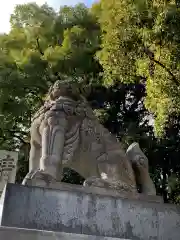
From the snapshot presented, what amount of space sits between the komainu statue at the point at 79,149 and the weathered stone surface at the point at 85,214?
54 centimetres

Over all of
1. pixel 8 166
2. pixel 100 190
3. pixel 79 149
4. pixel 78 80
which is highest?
pixel 78 80

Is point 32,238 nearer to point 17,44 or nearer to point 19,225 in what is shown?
point 19,225

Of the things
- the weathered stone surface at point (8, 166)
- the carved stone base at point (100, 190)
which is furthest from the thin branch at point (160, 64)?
the weathered stone surface at point (8, 166)

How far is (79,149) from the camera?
5.45m

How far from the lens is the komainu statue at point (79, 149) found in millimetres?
5148

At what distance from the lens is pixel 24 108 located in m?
11.8

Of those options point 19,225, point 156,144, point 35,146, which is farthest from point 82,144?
point 156,144

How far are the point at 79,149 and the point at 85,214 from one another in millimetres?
1274

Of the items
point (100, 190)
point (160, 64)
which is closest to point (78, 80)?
point (160, 64)

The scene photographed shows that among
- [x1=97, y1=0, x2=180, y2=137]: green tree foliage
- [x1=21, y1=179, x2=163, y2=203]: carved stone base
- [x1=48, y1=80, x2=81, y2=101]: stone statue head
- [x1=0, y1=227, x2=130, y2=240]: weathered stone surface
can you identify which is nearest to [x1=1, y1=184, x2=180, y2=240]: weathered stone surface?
[x1=21, y1=179, x2=163, y2=203]: carved stone base

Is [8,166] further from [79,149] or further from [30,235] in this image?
[30,235]

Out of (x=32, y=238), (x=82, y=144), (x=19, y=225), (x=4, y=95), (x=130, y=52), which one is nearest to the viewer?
(x=32, y=238)

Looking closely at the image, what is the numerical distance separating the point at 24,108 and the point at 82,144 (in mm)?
6573

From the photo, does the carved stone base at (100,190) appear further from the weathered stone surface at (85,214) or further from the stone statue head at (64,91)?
the stone statue head at (64,91)
